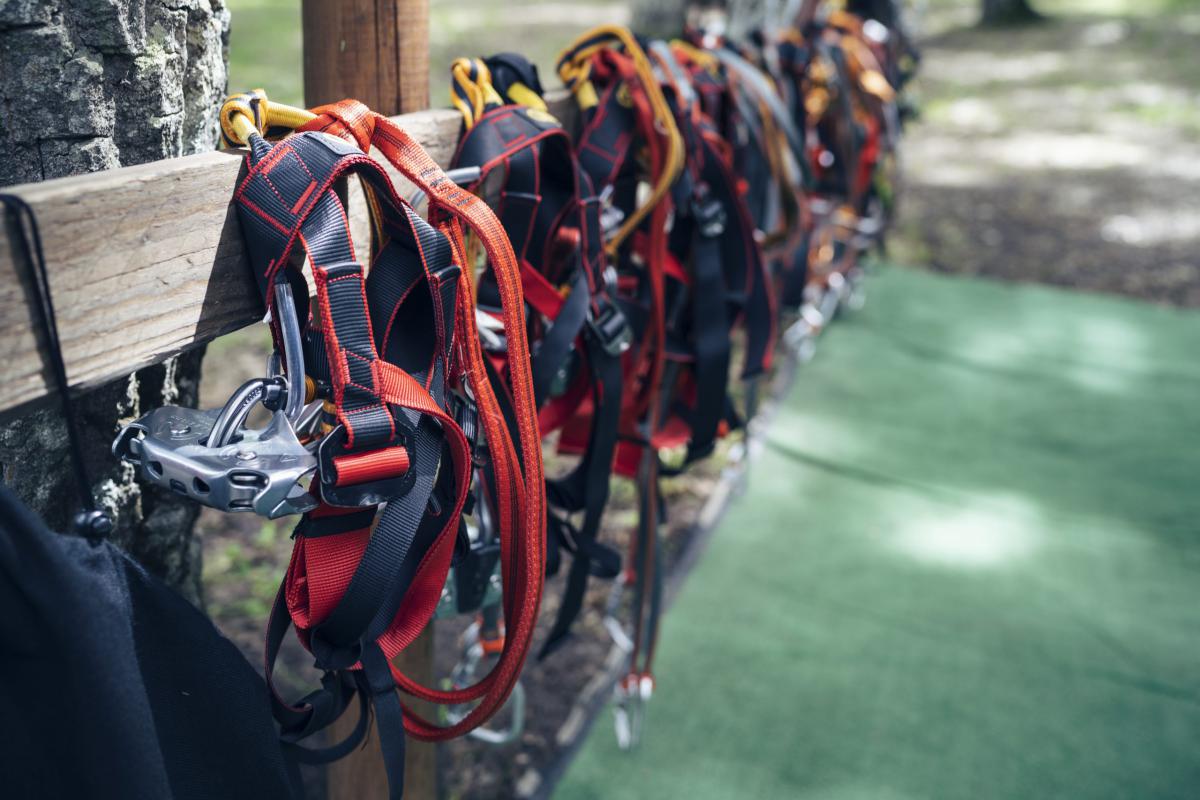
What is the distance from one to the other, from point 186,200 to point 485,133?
1.44 feet

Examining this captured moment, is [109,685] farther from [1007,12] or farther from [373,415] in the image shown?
[1007,12]

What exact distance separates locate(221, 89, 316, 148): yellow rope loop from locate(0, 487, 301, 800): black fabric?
0.40 m

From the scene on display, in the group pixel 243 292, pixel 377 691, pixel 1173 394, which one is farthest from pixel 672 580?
pixel 1173 394

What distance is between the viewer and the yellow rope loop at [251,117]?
3.07 ft

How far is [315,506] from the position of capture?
0.93 m

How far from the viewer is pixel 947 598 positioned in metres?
2.68

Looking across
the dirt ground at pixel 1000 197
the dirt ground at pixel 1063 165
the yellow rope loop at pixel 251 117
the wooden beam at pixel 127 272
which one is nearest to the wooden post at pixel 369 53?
the yellow rope loop at pixel 251 117

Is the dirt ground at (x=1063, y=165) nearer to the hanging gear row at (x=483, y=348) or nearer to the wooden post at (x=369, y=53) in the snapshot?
the hanging gear row at (x=483, y=348)

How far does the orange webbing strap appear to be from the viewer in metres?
0.99

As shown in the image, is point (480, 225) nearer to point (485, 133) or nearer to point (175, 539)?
point (485, 133)

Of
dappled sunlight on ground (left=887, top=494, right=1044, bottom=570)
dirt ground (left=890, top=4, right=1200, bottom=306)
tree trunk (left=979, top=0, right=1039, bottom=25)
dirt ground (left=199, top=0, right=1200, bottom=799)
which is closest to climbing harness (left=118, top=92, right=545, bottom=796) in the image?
dirt ground (left=199, top=0, right=1200, bottom=799)

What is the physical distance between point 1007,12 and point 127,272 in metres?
15.5

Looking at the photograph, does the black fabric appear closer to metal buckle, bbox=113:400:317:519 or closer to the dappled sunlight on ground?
metal buckle, bbox=113:400:317:519

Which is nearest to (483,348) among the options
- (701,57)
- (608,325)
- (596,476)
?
(608,325)
